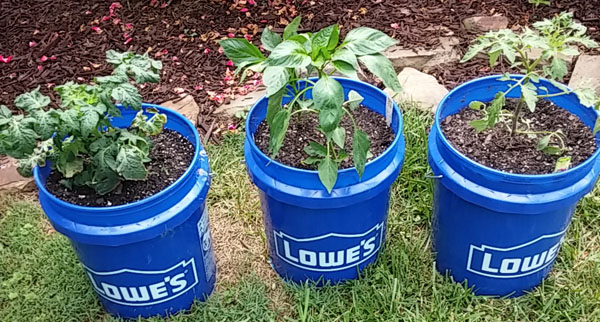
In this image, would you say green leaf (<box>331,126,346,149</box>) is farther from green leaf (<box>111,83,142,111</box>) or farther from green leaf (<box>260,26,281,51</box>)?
green leaf (<box>111,83,142,111</box>)

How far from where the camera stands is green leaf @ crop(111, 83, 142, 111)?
181cm

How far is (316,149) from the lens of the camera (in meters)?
1.99

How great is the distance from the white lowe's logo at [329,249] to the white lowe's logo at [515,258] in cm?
34

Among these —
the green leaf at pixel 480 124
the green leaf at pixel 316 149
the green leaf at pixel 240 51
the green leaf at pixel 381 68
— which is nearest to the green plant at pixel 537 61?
the green leaf at pixel 480 124

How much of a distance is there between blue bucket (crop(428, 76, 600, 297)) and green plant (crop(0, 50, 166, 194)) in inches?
36.5

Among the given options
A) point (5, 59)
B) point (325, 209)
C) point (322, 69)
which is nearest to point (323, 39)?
point (322, 69)

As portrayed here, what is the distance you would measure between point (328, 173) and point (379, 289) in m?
0.58

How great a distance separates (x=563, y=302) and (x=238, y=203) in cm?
126

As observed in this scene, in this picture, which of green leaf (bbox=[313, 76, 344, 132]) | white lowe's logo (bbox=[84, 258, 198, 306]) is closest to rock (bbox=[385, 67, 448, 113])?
green leaf (bbox=[313, 76, 344, 132])

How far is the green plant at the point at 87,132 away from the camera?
1773 millimetres

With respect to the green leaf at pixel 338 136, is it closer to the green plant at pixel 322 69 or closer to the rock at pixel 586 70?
the green plant at pixel 322 69

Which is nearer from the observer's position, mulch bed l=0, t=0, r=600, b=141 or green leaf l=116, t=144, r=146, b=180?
green leaf l=116, t=144, r=146, b=180

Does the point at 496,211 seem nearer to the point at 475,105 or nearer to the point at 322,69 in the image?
the point at 475,105

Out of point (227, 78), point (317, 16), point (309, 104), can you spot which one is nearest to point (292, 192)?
point (309, 104)
